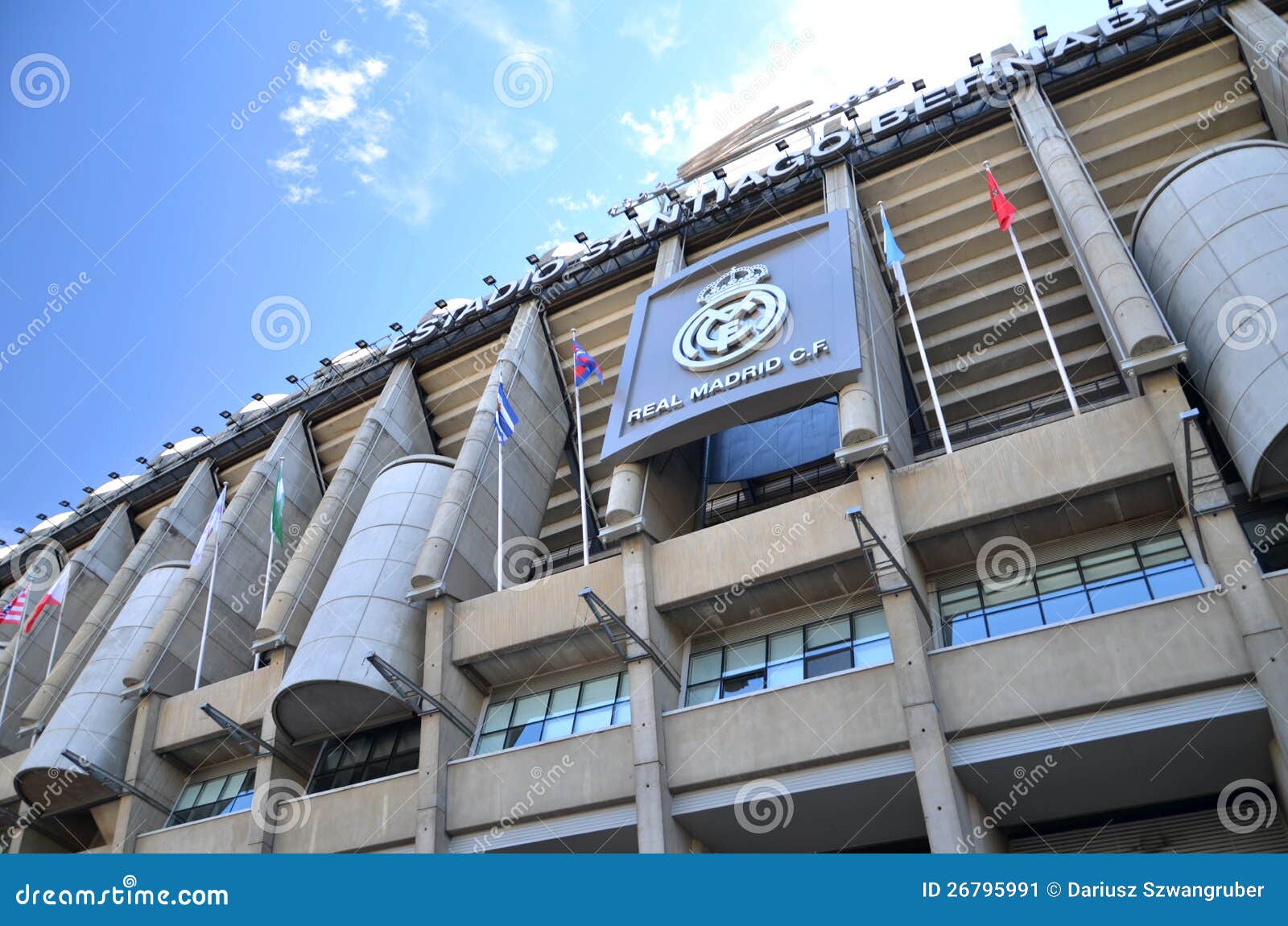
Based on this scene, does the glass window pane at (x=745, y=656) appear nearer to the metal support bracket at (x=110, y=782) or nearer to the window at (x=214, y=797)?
the window at (x=214, y=797)

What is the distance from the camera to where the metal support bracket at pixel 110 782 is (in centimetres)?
3247

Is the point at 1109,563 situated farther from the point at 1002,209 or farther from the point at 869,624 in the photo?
the point at 1002,209

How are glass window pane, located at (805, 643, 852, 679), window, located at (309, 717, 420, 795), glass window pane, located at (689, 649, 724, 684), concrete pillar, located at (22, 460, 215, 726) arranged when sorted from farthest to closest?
concrete pillar, located at (22, 460, 215, 726) < window, located at (309, 717, 420, 795) < glass window pane, located at (689, 649, 724, 684) < glass window pane, located at (805, 643, 852, 679)

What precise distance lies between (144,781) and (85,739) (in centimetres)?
266

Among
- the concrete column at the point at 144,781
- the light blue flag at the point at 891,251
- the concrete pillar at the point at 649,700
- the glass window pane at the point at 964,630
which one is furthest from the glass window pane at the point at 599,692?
the concrete column at the point at 144,781

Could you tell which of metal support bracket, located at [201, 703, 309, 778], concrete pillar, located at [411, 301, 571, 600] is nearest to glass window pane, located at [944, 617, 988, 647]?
concrete pillar, located at [411, 301, 571, 600]

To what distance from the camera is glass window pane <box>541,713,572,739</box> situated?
94.0 ft

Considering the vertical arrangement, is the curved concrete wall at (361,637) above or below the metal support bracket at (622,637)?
above

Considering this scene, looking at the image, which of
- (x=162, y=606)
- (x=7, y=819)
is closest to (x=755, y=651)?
(x=162, y=606)

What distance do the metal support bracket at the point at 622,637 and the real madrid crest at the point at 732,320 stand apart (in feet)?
27.6

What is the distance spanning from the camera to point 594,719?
28.7m

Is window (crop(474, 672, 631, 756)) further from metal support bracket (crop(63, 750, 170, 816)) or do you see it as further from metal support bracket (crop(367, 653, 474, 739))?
metal support bracket (crop(63, 750, 170, 816))

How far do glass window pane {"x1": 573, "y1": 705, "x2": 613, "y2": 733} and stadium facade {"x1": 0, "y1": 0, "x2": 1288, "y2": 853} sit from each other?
94 millimetres

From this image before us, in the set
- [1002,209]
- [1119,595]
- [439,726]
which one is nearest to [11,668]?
[439,726]
